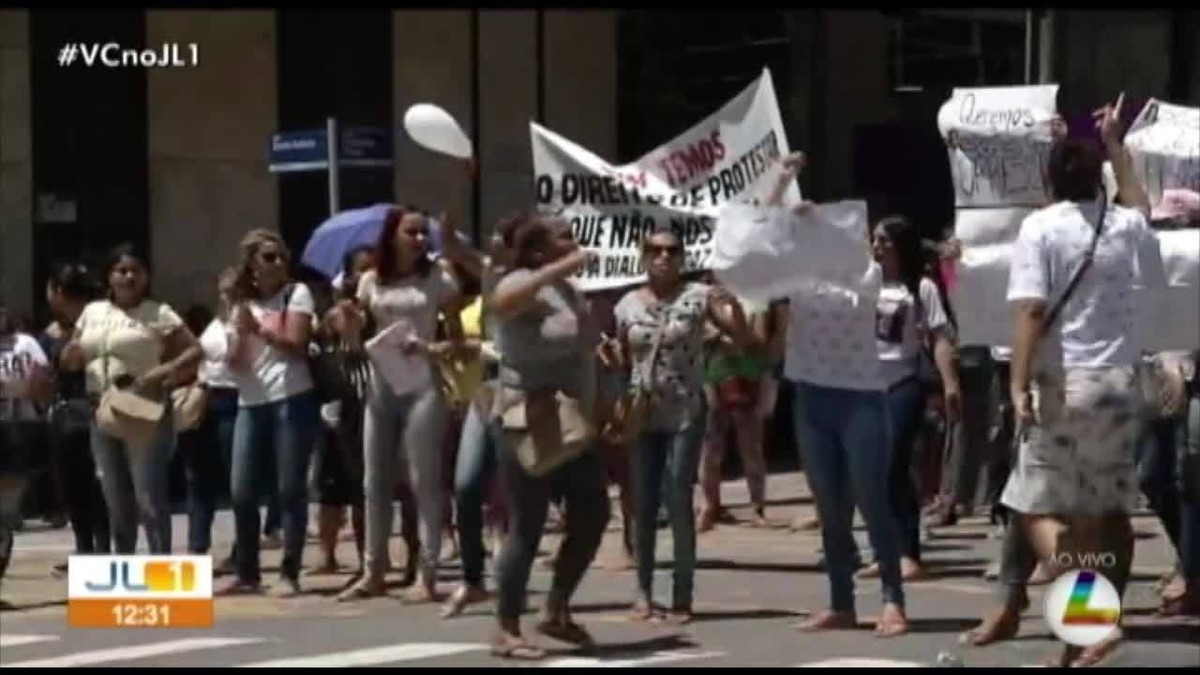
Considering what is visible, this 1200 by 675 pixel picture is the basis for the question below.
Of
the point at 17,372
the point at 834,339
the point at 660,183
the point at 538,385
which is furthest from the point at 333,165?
the point at 538,385

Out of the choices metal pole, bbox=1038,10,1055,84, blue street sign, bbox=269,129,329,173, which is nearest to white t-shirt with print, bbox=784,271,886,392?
metal pole, bbox=1038,10,1055,84

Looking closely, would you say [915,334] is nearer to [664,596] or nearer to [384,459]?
[664,596]

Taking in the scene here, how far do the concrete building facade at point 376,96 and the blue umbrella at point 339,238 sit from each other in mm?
6884

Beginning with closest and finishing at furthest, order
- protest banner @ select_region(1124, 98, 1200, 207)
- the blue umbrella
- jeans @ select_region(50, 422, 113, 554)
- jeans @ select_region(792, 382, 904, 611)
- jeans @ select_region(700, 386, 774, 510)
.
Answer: protest banner @ select_region(1124, 98, 1200, 207) < jeans @ select_region(792, 382, 904, 611) < jeans @ select_region(50, 422, 113, 554) < the blue umbrella < jeans @ select_region(700, 386, 774, 510)

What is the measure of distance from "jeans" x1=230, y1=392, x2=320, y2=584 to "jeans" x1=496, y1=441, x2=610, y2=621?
8.98ft

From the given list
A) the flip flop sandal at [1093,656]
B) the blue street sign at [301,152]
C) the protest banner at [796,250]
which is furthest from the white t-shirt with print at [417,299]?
the blue street sign at [301,152]

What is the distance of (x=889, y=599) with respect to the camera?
1081 centimetres

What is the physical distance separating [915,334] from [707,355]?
111cm

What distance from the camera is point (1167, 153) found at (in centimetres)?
1059

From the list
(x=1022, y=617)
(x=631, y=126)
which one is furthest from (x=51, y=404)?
(x=631, y=126)

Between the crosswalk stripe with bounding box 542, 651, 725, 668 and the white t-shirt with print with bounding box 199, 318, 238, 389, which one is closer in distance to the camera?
the crosswalk stripe with bounding box 542, 651, 725, 668

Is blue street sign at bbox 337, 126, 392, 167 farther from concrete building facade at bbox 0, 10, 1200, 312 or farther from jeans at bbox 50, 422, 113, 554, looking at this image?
jeans at bbox 50, 422, 113, 554

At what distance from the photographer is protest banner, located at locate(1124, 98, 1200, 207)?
10539mm

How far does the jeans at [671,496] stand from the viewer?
1148 cm
